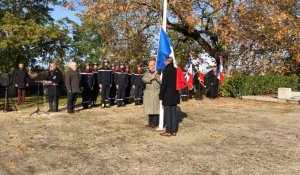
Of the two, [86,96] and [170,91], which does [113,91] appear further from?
[170,91]

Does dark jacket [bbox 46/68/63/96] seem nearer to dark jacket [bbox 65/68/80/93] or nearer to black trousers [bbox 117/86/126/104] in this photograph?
dark jacket [bbox 65/68/80/93]

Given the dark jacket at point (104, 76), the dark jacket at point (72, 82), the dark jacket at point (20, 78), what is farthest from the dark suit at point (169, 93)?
the dark jacket at point (20, 78)

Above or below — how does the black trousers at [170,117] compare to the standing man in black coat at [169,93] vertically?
below

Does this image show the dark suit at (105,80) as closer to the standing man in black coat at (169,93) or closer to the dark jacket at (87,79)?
the dark jacket at (87,79)

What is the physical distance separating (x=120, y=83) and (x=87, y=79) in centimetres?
140

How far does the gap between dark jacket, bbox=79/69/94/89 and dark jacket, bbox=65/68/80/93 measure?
4.61 ft

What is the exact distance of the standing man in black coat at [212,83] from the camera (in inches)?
821

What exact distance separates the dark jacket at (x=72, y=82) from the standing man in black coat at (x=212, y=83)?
930 centimetres

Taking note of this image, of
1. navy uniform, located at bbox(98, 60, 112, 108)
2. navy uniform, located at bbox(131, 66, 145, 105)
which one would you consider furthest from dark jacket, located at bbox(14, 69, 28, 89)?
navy uniform, located at bbox(131, 66, 145, 105)

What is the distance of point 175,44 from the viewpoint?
28.6 metres

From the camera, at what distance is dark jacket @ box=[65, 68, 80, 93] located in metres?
13.6

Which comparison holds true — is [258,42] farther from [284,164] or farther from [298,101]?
[284,164]

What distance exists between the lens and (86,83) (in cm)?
1531

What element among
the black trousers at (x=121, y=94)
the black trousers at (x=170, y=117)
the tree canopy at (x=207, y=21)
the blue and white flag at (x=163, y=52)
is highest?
the tree canopy at (x=207, y=21)
